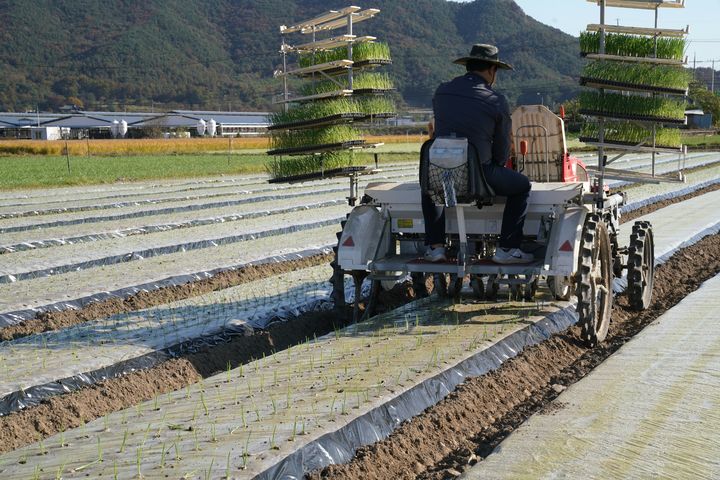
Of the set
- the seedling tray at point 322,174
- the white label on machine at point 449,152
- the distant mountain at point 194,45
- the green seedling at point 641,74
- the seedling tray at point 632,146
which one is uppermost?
the distant mountain at point 194,45

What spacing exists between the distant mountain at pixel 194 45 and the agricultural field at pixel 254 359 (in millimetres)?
106264

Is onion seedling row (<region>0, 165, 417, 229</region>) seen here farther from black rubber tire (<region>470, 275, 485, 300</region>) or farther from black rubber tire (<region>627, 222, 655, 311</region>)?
black rubber tire (<region>627, 222, 655, 311</region>)

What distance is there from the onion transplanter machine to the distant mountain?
358ft

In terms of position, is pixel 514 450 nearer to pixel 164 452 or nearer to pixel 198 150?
pixel 164 452

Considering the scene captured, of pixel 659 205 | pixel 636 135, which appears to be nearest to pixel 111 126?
pixel 659 205

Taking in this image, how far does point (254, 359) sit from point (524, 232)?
2.26 meters

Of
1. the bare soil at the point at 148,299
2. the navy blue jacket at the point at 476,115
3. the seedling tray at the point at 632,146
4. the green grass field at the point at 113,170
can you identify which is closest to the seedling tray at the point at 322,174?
the bare soil at the point at 148,299

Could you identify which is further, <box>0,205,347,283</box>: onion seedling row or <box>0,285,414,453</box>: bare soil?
<box>0,205,347,283</box>: onion seedling row

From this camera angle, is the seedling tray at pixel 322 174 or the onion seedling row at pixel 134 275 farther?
the seedling tray at pixel 322 174

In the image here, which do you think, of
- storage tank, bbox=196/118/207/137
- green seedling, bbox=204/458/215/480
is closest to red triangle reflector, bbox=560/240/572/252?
green seedling, bbox=204/458/215/480

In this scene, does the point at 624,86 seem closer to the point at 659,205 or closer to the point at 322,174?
the point at 322,174

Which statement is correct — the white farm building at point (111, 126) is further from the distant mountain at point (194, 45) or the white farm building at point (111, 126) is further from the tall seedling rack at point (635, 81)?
the tall seedling rack at point (635, 81)

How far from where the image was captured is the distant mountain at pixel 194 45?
5157 inches

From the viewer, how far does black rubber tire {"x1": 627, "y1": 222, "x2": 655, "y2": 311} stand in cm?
789
